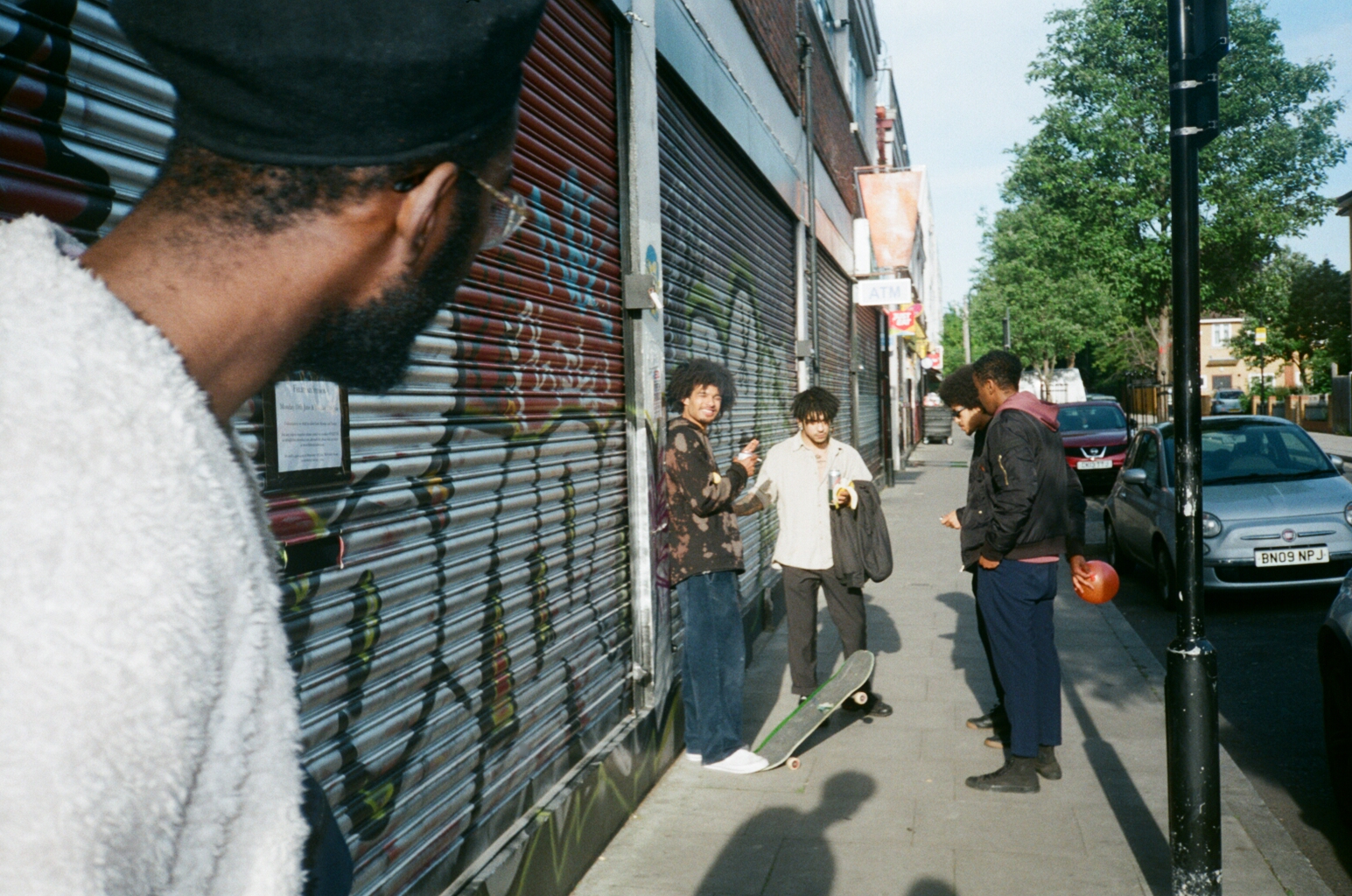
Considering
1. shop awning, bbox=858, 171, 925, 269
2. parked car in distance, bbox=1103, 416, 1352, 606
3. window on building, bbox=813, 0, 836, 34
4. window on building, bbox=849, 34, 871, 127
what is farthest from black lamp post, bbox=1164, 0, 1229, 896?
window on building, bbox=849, 34, 871, 127

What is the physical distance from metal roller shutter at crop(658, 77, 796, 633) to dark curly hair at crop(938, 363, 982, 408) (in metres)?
1.60

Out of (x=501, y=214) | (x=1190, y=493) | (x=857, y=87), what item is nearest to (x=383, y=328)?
(x=501, y=214)

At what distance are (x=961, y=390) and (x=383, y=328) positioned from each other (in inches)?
220

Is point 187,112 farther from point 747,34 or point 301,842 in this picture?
point 747,34

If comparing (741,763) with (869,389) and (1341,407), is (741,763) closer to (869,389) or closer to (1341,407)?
(869,389)

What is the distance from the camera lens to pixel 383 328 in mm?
874

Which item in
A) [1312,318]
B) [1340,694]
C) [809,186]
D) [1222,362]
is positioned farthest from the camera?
[1222,362]

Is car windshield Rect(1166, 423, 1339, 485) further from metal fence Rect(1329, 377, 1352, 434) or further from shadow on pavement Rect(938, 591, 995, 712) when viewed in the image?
metal fence Rect(1329, 377, 1352, 434)

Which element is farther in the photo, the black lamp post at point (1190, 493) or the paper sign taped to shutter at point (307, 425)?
the black lamp post at point (1190, 493)

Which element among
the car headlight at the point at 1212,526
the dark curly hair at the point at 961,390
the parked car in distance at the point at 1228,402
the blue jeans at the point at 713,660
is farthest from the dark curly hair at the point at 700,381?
the parked car in distance at the point at 1228,402

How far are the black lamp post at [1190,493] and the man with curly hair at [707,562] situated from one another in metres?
2.13

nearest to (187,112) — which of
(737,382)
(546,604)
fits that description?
(546,604)

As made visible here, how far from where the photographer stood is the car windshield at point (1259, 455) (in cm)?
1017

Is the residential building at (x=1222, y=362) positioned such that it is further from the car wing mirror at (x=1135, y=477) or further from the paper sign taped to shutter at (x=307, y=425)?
the paper sign taped to shutter at (x=307, y=425)
